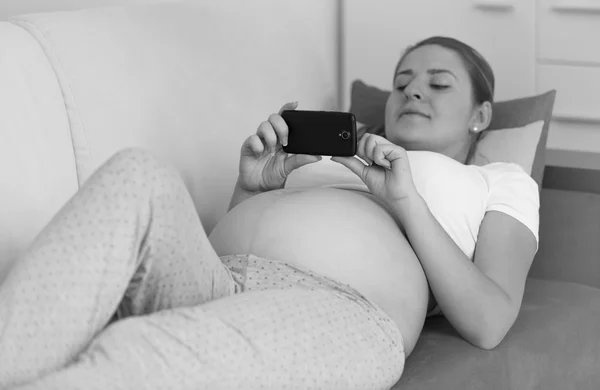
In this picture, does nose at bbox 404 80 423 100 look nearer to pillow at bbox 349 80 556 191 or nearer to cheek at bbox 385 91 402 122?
cheek at bbox 385 91 402 122

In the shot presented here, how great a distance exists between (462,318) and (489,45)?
48.2 inches

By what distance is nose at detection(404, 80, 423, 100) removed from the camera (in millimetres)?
1888

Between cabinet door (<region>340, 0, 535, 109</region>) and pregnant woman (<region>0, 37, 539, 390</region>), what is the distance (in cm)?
55

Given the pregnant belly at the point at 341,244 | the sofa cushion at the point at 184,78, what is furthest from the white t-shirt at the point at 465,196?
the sofa cushion at the point at 184,78

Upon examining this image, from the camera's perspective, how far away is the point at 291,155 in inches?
67.4

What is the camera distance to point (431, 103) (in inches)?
74.2

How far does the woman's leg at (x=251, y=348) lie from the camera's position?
1.05 meters

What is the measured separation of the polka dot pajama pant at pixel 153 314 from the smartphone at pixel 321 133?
32 cm

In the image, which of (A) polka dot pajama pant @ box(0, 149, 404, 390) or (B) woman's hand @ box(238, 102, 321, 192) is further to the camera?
(B) woman's hand @ box(238, 102, 321, 192)

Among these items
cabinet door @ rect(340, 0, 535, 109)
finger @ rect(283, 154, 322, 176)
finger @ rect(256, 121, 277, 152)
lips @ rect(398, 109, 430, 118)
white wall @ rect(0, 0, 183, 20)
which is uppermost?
white wall @ rect(0, 0, 183, 20)

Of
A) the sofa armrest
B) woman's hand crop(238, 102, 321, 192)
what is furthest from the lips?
the sofa armrest

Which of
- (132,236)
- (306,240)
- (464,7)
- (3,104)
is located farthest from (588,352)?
(464,7)

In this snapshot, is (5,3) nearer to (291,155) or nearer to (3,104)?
(3,104)

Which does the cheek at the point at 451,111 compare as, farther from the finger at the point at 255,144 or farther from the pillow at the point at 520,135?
the finger at the point at 255,144
